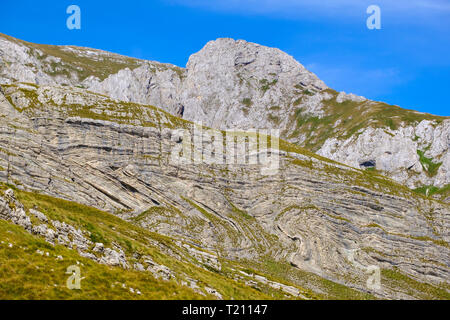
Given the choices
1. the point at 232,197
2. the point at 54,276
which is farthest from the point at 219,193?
the point at 54,276

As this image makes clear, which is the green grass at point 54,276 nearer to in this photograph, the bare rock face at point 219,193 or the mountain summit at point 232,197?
the mountain summit at point 232,197

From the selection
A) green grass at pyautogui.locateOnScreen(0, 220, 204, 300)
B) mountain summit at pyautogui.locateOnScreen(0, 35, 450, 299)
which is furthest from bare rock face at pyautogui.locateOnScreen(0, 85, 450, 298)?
green grass at pyautogui.locateOnScreen(0, 220, 204, 300)

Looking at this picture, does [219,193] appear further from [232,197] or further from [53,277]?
[53,277]

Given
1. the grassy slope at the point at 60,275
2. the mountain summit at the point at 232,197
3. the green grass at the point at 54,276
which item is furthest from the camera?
the mountain summit at the point at 232,197

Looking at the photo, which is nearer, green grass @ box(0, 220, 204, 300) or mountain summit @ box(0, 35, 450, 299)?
green grass @ box(0, 220, 204, 300)

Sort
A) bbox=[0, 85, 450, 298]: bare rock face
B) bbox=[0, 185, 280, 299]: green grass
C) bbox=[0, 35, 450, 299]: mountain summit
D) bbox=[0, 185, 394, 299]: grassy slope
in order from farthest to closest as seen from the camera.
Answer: bbox=[0, 85, 450, 298]: bare rock face → bbox=[0, 35, 450, 299]: mountain summit → bbox=[0, 185, 394, 299]: grassy slope → bbox=[0, 185, 280, 299]: green grass

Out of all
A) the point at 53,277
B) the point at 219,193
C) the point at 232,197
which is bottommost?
the point at 53,277

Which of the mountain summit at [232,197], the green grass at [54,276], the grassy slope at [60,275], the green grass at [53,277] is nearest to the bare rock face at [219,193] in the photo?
the mountain summit at [232,197]

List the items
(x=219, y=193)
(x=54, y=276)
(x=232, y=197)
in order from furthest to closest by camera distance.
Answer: (x=232, y=197)
(x=219, y=193)
(x=54, y=276)

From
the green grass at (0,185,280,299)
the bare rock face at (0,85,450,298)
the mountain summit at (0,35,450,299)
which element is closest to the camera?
the green grass at (0,185,280,299)

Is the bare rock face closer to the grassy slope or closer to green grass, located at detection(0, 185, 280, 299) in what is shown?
the grassy slope
